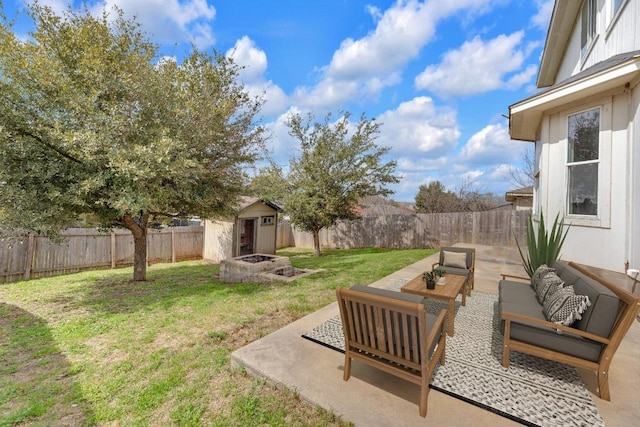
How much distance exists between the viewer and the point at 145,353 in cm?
353

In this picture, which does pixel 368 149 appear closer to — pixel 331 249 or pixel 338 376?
pixel 331 249

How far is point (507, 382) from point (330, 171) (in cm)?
1077

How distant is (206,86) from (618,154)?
28.4ft

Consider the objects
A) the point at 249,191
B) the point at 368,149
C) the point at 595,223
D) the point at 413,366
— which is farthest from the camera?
the point at 368,149

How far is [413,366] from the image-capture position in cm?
237

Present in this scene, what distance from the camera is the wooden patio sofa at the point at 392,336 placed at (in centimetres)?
226

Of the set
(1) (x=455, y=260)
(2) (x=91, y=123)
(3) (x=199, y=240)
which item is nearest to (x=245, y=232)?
(3) (x=199, y=240)

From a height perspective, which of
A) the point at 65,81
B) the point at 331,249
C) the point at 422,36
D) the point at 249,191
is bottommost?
the point at 331,249

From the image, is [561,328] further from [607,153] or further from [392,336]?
[607,153]

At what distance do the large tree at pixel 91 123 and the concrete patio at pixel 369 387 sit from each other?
3.80m

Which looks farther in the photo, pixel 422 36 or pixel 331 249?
pixel 331 249

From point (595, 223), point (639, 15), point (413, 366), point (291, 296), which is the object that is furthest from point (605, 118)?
point (291, 296)

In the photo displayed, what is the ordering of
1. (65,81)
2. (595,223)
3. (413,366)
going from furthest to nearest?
(65,81), (595,223), (413,366)

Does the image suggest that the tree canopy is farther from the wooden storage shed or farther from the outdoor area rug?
the outdoor area rug
